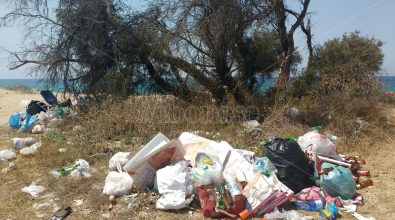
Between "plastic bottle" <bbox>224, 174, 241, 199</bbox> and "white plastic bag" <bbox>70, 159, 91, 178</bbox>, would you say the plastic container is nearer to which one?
"plastic bottle" <bbox>224, 174, 241, 199</bbox>

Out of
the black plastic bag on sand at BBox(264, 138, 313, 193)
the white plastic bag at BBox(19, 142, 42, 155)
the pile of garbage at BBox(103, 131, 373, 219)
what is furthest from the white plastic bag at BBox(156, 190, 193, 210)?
the white plastic bag at BBox(19, 142, 42, 155)

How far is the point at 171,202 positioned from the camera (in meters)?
3.56

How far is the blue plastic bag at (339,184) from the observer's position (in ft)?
12.5

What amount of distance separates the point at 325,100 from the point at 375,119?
36.7 inches

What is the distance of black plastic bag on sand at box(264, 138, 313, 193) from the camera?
397 cm

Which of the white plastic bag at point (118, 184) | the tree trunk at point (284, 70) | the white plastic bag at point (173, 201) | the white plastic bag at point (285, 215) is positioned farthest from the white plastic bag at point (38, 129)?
the white plastic bag at point (285, 215)

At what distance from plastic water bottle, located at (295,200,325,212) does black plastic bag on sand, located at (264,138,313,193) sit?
26 centimetres

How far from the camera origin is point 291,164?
3.98m

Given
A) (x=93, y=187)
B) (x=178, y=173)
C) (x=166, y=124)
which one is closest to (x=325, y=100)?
(x=166, y=124)

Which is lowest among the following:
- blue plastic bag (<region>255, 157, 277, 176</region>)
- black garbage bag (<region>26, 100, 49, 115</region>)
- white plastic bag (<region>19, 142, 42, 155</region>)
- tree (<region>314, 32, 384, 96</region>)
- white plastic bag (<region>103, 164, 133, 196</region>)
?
white plastic bag (<region>103, 164, 133, 196</region>)

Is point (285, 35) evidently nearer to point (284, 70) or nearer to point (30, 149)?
point (284, 70)

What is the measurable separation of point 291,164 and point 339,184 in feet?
1.73

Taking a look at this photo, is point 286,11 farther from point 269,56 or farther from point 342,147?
point 342,147

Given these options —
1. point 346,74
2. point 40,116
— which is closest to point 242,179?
point 346,74
